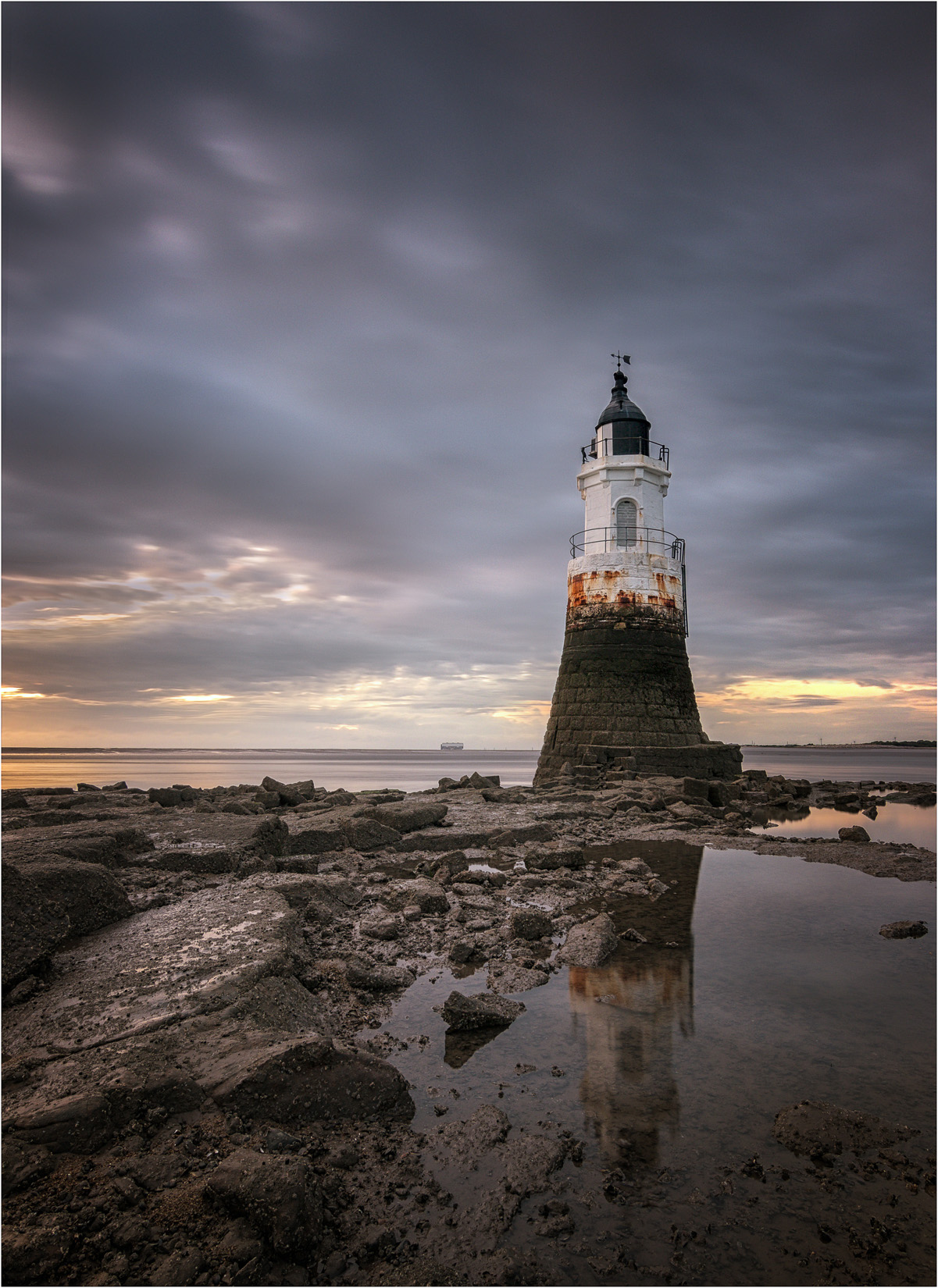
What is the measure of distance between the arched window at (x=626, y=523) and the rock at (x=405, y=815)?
38.7 ft

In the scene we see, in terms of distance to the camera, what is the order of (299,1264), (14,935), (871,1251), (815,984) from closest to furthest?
(299,1264), (871,1251), (14,935), (815,984)

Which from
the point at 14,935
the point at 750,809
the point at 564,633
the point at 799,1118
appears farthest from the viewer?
the point at 564,633

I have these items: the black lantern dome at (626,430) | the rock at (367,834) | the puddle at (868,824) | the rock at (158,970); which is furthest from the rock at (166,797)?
the black lantern dome at (626,430)

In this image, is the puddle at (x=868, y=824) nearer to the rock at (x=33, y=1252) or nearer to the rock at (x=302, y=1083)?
the rock at (x=302, y=1083)

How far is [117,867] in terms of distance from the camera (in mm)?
6105

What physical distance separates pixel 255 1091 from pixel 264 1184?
59 cm

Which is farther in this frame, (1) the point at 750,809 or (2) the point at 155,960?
(1) the point at 750,809

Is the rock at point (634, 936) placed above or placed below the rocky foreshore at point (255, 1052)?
below

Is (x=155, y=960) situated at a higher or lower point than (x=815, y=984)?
higher

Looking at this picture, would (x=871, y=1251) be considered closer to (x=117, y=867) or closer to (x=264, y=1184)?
(x=264, y=1184)

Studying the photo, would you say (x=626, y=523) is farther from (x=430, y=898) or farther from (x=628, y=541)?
(x=430, y=898)

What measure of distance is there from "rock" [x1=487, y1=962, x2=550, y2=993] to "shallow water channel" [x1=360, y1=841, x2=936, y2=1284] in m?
0.07

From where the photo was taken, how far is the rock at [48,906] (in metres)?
3.73

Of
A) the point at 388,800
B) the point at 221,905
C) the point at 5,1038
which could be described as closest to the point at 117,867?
the point at 221,905
